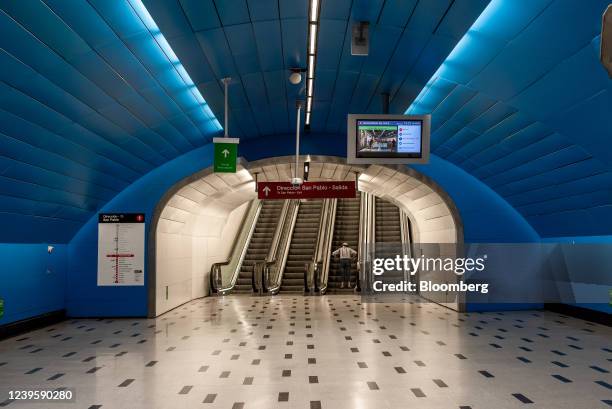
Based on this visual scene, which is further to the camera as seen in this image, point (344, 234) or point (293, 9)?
point (344, 234)

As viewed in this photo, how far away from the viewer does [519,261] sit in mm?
9711

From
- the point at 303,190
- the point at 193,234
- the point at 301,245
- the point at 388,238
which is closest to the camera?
the point at 303,190

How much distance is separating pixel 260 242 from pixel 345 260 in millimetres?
3711

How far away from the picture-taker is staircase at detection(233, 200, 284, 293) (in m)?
14.0

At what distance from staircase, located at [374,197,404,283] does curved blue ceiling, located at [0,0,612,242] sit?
22.3 ft

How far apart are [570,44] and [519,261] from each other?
261 inches

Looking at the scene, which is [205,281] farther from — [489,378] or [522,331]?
[489,378]

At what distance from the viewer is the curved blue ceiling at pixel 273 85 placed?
4164 mm

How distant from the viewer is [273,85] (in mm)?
6648

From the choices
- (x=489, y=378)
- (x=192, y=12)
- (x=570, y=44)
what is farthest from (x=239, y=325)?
(x=570, y=44)

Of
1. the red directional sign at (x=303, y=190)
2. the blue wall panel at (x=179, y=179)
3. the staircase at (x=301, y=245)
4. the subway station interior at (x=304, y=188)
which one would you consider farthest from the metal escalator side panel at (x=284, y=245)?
the blue wall panel at (x=179, y=179)

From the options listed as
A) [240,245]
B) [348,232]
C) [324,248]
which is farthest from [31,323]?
[348,232]

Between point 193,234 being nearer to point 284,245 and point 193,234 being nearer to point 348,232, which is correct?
point 284,245

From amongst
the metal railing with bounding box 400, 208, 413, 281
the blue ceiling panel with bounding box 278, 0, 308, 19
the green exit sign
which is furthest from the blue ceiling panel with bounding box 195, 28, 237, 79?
the metal railing with bounding box 400, 208, 413, 281
